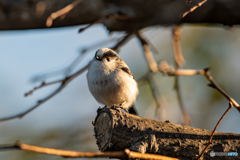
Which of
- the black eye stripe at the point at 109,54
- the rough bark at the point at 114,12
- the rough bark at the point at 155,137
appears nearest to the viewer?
the rough bark at the point at 155,137

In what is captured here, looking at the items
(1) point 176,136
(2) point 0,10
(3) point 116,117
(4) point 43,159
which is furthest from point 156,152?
(4) point 43,159

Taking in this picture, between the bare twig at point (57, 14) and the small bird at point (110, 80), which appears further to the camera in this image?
the small bird at point (110, 80)

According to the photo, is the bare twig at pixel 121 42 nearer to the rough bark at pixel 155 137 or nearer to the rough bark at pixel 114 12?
the rough bark at pixel 114 12

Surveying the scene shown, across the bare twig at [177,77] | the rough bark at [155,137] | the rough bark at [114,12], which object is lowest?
the rough bark at [155,137]

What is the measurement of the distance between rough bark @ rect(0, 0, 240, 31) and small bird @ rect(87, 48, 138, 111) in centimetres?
41

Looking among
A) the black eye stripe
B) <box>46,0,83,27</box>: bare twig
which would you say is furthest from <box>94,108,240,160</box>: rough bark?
the black eye stripe

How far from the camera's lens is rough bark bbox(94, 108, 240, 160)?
1.96 metres

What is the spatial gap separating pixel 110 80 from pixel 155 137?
1.05 m

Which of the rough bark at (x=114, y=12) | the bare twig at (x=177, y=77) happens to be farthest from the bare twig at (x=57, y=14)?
the bare twig at (x=177, y=77)

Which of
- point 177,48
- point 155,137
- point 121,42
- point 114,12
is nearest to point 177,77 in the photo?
point 177,48

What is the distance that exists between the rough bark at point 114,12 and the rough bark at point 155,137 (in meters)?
1.34

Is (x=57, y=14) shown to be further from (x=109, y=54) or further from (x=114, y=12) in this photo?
(x=109, y=54)

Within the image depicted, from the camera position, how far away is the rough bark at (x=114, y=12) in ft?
9.38

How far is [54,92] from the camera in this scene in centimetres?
266
